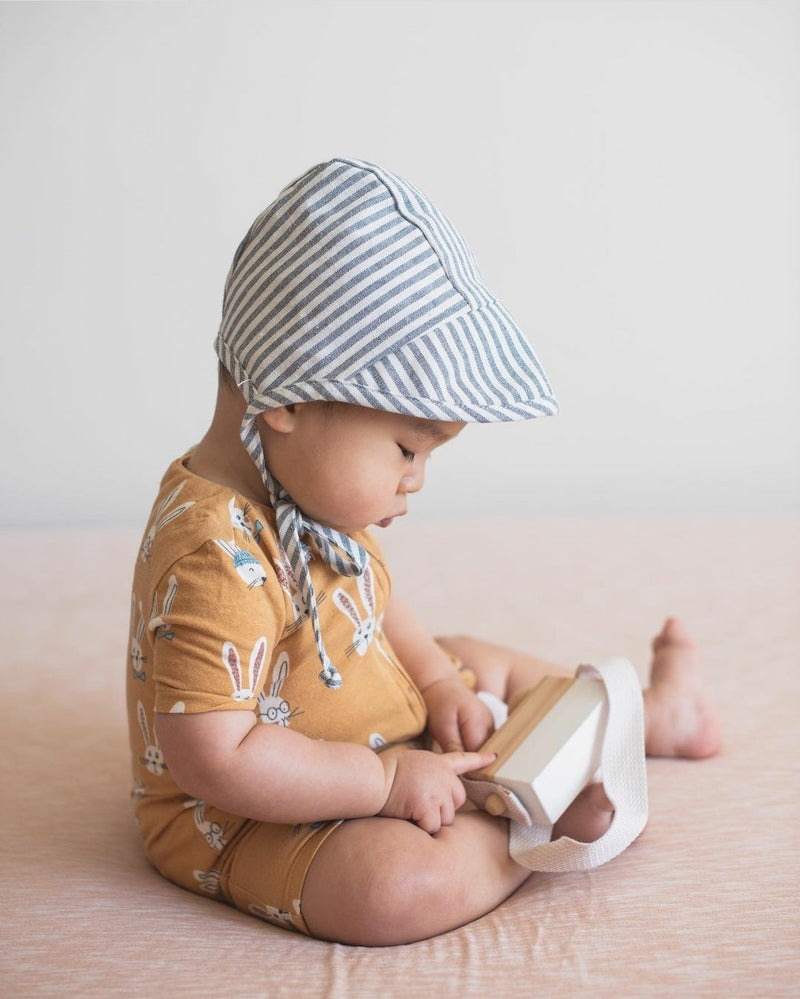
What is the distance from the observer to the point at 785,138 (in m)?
2.41

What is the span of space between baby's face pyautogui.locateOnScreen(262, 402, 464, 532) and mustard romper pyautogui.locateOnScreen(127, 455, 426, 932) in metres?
0.05

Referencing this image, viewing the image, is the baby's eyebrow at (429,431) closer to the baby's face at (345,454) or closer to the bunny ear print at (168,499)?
the baby's face at (345,454)

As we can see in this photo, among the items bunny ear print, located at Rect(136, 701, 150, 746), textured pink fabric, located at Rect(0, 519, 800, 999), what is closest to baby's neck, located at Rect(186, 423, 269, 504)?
bunny ear print, located at Rect(136, 701, 150, 746)

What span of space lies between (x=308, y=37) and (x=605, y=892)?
1810 mm

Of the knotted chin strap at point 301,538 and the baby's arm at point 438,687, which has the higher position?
the knotted chin strap at point 301,538

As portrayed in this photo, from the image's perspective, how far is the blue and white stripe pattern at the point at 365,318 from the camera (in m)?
0.85

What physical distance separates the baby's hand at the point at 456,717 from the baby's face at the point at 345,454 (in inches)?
10.4

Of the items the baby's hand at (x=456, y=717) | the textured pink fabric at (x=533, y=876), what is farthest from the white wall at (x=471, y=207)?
the baby's hand at (x=456, y=717)

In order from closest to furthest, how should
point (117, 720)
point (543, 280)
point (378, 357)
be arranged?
1. point (378, 357)
2. point (117, 720)
3. point (543, 280)

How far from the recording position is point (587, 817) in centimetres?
99

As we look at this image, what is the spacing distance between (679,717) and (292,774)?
49cm

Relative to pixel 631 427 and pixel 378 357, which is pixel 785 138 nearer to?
pixel 631 427

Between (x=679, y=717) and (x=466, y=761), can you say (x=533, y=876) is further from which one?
(x=679, y=717)

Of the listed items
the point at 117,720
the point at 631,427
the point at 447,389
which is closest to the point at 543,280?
the point at 631,427
